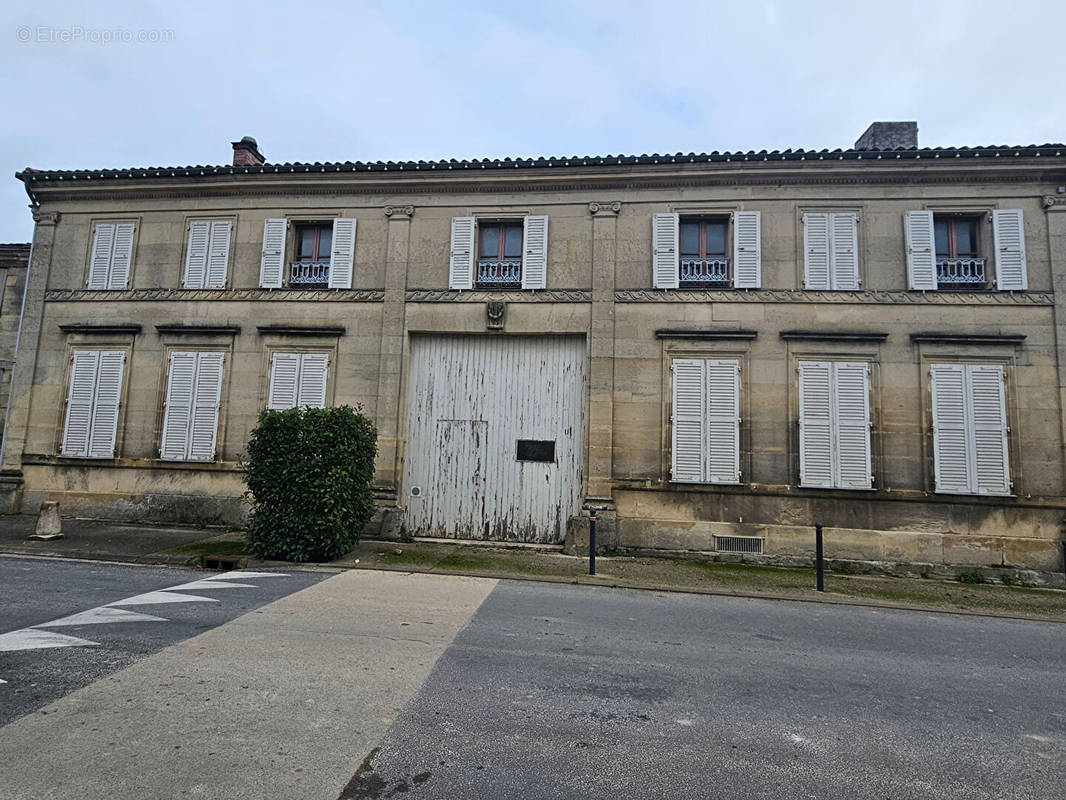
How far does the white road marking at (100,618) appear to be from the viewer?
505 cm

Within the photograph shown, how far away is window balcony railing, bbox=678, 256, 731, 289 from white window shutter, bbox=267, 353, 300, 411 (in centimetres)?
760

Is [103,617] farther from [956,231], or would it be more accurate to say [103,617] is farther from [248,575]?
[956,231]

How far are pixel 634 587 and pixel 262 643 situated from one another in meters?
4.80

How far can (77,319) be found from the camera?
39.8 ft

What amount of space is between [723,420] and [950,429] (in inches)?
148

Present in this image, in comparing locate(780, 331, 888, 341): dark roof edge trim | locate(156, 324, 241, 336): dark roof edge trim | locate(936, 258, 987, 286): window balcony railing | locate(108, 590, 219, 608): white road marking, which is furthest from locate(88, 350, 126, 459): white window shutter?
locate(936, 258, 987, 286): window balcony railing

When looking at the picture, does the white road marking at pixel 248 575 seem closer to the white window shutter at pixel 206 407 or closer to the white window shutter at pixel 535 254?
the white window shutter at pixel 206 407

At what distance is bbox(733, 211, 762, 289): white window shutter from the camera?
35.1ft

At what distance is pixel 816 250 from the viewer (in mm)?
10656

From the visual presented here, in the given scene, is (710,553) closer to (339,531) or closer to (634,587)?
(634,587)

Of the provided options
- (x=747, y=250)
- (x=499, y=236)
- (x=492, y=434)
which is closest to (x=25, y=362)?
(x=492, y=434)

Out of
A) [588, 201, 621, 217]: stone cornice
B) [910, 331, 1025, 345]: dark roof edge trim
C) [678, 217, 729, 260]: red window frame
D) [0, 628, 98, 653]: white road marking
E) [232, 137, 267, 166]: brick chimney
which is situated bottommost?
[0, 628, 98, 653]: white road marking

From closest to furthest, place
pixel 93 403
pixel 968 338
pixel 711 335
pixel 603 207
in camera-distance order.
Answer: pixel 968 338 < pixel 711 335 < pixel 603 207 < pixel 93 403

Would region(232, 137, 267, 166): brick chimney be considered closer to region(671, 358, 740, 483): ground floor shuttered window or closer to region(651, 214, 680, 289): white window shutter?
region(651, 214, 680, 289): white window shutter
